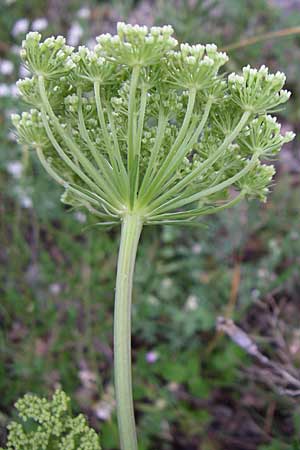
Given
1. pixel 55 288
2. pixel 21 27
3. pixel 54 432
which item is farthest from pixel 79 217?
pixel 54 432

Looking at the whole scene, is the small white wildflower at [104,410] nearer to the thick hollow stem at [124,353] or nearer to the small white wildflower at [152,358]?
the small white wildflower at [152,358]

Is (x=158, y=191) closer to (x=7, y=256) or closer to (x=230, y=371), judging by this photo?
(x=230, y=371)

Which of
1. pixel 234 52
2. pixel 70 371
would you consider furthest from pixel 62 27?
pixel 70 371

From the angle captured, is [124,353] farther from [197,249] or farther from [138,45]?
[197,249]

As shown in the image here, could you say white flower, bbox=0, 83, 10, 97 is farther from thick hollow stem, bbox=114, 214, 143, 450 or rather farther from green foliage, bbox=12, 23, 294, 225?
thick hollow stem, bbox=114, 214, 143, 450

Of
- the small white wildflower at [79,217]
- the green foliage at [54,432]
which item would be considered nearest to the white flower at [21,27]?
the small white wildflower at [79,217]

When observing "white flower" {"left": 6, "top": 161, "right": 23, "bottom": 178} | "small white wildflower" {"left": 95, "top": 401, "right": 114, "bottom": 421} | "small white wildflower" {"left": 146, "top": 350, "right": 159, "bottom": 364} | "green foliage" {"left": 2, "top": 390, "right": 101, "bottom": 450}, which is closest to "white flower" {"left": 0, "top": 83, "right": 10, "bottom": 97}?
"white flower" {"left": 6, "top": 161, "right": 23, "bottom": 178}
